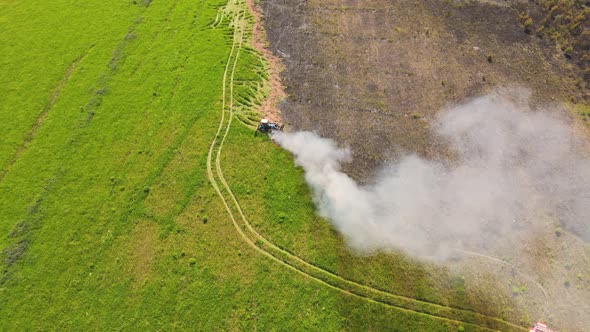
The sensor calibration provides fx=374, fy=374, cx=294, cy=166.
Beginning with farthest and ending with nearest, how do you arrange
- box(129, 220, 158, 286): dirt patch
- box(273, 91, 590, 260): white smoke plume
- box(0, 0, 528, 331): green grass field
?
box(273, 91, 590, 260): white smoke plume < box(129, 220, 158, 286): dirt patch < box(0, 0, 528, 331): green grass field

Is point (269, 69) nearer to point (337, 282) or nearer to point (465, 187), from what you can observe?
point (465, 187)

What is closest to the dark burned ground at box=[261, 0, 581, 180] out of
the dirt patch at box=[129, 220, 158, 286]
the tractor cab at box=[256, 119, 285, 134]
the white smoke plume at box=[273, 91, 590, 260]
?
the tractor cab at box=[256, 119, 285, 134]

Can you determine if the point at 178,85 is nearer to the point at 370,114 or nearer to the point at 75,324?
the point at 370,114

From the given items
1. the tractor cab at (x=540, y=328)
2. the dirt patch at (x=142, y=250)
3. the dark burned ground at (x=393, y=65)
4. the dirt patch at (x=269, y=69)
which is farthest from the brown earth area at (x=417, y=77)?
the dirt patch at (x=142, y=250)

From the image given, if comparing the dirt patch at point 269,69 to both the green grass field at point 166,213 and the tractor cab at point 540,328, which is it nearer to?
the green grass field at point 166,213

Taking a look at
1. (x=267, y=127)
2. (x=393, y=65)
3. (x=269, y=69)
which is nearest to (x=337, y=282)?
(x=267, y=127)

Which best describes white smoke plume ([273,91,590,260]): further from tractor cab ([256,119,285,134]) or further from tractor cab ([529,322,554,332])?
tractor cab ([529,322,554,332])
